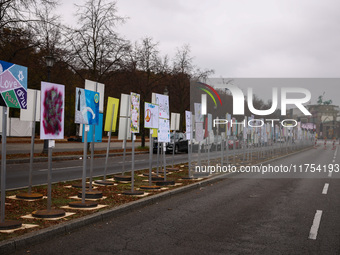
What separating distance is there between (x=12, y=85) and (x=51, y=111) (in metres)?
1.16

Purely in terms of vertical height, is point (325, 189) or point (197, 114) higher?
point (197, 114)

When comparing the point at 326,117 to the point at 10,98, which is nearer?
the point at 10,98

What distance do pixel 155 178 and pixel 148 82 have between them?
21.9m

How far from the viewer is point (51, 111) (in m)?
7.90

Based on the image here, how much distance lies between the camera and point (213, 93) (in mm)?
48312

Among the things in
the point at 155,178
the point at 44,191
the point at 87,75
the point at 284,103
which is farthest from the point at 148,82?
the point at 44,191

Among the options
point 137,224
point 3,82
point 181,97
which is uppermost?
point 181,97

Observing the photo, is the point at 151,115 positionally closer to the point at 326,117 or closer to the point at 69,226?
the point at 69,226

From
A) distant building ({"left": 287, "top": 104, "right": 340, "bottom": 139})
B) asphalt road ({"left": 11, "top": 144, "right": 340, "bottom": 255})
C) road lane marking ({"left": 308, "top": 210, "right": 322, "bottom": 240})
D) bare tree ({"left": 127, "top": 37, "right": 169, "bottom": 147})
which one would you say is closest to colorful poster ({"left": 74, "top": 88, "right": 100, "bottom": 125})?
asphalt road ({"left": 11, "top": 144, "right": 340, "bottom": 255})

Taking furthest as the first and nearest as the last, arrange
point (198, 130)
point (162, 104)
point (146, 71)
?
point (146, 71) → point (198, 130) → point (162, 104)

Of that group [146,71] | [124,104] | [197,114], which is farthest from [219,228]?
[146,71]

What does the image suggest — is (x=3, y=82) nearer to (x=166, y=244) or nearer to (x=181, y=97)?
(x=166, y=244)

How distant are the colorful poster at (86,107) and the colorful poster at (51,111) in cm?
52

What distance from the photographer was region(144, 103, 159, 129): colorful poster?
11.7 meters
